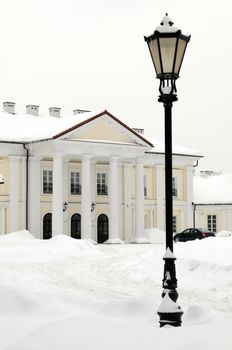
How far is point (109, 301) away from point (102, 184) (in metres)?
34.0

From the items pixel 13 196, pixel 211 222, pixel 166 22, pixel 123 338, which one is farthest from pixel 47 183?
pixel 123 338

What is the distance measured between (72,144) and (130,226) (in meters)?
8.08

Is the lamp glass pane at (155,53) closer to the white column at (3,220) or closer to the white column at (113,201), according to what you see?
the white column at (113,201)

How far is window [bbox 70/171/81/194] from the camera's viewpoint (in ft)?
142

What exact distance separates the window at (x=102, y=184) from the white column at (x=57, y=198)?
18.9 ft

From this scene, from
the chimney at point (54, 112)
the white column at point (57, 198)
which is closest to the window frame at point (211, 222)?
the chimney at point (54, 112)

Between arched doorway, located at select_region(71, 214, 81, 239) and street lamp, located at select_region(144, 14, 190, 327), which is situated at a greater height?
street lamp, located at select_region(144, 14, 190, 327)

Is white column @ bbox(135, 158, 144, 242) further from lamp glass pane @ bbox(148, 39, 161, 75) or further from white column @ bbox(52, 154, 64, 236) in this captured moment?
lamp glass pane @ bbox(148, 39, 161, 75)

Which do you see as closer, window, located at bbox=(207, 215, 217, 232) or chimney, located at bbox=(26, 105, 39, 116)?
chimney, located at bbox=(26, 105, 39, 116)

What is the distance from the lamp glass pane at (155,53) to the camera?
7910 mm

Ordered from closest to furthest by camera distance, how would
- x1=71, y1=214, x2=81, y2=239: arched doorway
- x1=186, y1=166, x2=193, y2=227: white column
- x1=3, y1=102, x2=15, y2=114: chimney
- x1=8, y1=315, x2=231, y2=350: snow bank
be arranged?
x1=8, y1=315, x2=231, y2=350: snow bank → x1=71, y1=214, x2=81, y2=239: arched doorway → x1=3, y1=102, x2=15, y2=114: chimney → x1=186, y1=166, x2=193, y2=227: white column

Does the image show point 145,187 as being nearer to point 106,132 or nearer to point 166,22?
point 106,132

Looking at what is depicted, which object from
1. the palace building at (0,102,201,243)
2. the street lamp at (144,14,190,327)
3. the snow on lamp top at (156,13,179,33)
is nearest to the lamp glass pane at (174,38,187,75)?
the street lamp at (144,14,190,327)

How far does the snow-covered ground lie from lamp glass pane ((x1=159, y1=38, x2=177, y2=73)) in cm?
311
